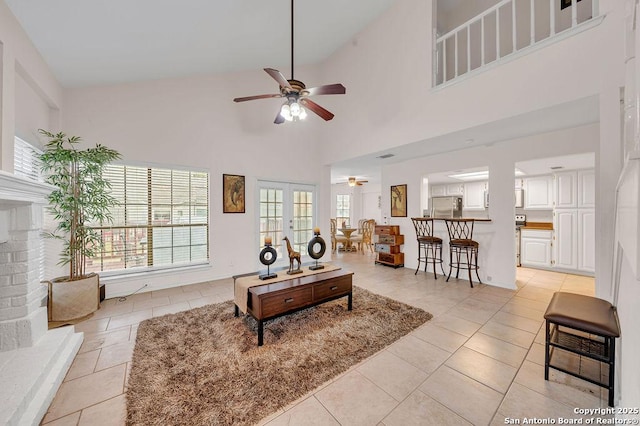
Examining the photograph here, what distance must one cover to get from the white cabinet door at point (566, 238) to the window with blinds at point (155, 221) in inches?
277

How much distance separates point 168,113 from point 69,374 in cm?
363

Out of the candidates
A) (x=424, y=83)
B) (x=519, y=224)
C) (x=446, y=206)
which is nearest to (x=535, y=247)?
(x=519, y=224)

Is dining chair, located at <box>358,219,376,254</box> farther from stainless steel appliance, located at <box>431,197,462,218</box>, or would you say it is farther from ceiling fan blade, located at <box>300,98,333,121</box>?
ceiling fan blade, located at <box>300,98,333,121</box>

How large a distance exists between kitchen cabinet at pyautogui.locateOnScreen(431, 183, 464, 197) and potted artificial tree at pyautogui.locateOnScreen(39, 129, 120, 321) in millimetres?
7441

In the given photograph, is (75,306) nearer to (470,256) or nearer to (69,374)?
(69,374)

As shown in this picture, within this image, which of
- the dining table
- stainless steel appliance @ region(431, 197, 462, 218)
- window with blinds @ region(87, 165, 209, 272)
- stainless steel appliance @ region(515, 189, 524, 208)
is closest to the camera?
window with blinds @ region(87, 165, 209, 272)

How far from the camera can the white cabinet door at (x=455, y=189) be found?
21.6ft

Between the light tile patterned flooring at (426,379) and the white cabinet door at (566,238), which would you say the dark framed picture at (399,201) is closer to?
the light tile patterned flooring at (426,379)

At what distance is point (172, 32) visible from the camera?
2.91 metres

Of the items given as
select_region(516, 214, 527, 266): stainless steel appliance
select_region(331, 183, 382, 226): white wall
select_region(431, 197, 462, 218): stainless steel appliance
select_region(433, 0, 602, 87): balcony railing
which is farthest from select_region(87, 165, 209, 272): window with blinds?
select_region(331, 183, 382, 226): white wall

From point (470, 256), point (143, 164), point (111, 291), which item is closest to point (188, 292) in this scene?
point (111, 291)

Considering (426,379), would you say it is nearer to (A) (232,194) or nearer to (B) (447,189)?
(A) (232,194)

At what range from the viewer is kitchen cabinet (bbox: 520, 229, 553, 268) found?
5.02 metres

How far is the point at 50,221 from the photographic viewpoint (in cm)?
311
